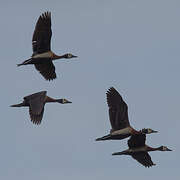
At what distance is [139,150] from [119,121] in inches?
91.6

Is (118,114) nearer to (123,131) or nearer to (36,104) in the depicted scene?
(123,131)

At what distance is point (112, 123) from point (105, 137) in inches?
37.1

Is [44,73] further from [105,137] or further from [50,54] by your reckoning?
[105,137]

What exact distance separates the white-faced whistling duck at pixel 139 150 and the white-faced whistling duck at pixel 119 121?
58 centimetres

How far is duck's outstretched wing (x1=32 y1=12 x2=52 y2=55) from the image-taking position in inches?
2218

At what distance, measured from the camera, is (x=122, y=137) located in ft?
174

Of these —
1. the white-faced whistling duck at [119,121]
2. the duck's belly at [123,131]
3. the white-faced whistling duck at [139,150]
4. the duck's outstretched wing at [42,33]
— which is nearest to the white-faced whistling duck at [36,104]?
the duck's outstretched wing at [42,33]

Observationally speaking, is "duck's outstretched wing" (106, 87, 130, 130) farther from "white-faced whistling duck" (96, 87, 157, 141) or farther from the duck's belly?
the duck's belly

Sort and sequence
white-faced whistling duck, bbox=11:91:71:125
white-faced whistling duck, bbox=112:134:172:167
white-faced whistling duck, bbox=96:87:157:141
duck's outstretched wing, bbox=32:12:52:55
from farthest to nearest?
duck's outstretched wing, bbox=32:12:52:55, white-faced whistling duck, bbox=112:134:172:167, white-faced whistling duck, bbox=96:87:157:141, white-faced whistling duck, bbox=11:91:71:125

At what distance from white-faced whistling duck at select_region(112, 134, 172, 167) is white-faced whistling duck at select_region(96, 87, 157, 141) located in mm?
576


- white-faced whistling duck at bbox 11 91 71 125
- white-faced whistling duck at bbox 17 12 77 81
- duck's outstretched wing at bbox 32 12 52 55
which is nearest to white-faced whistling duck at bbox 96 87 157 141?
white-faced whistling duck at bbox 11 91 71 125

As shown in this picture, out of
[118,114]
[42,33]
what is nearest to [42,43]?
[42,33]

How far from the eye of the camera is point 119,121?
Answer: 5325cm

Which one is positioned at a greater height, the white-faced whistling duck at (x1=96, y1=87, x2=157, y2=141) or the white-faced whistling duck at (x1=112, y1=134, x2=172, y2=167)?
the white-faced whistling duck at (x1=96, y1=87, x2=157, y2=141)
